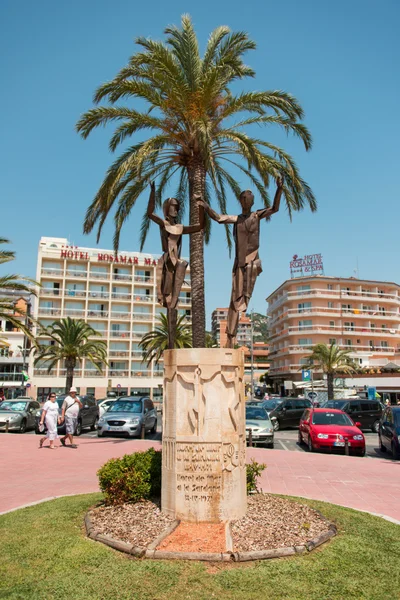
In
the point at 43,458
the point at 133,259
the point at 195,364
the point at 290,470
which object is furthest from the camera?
the point at 133,259

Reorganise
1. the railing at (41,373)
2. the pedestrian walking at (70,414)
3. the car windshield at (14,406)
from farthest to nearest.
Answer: the railing at (41,373) → the car windshield at (14,406) → the pedestrian walking at (70,414)

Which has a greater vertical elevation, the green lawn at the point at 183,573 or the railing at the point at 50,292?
the railing at the point at 50,292

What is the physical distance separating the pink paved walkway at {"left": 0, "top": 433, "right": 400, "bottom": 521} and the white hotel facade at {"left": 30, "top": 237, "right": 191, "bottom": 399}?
148ft

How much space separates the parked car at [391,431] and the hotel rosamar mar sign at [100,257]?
48449mm

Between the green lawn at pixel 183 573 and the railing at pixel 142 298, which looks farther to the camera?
the railing at pixel 142 298

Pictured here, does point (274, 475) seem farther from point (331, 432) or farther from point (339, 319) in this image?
point (339, 319)

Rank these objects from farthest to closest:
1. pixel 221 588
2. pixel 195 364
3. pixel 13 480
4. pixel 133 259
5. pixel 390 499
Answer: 1. pixel 133 259
2. pixel 13 480
3. pixel 390 499
4. pixel 195 364
5. pixel 221 588

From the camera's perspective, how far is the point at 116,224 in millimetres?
14289

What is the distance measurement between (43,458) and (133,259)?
173ft

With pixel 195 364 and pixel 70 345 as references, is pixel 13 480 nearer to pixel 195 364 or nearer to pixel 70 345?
pixel 195 364

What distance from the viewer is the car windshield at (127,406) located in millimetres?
19627

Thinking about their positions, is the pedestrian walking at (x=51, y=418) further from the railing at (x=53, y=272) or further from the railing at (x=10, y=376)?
the railing at (x=10, y=376)

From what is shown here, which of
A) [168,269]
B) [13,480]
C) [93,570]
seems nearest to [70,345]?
[13,480]

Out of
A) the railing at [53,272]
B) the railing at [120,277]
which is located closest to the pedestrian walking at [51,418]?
the railing at [53,272]
